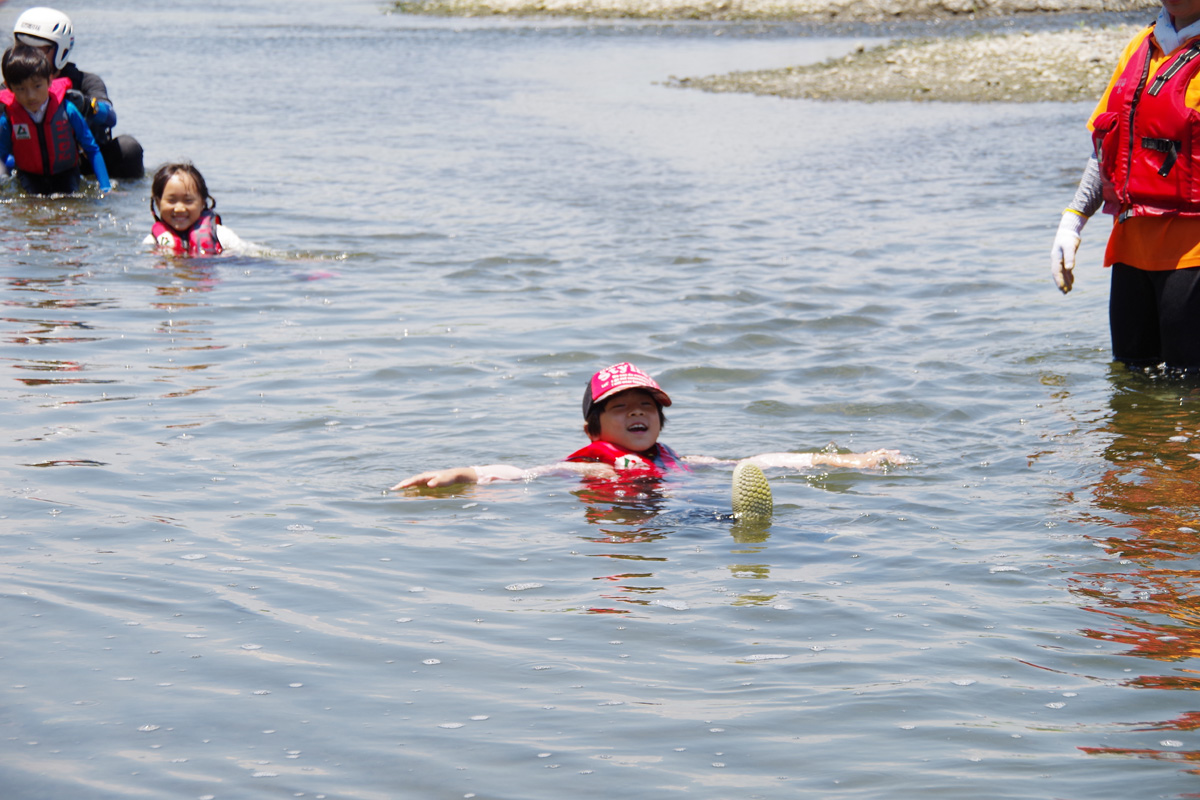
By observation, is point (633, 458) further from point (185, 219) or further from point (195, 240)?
point (185, 219)

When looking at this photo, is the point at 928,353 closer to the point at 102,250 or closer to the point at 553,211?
the point at 553,211

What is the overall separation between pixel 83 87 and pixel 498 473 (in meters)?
11.0

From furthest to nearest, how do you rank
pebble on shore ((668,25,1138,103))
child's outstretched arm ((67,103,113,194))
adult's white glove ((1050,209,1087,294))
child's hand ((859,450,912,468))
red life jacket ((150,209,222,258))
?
1. pebble on shore ((668,25,1138,103))
2. child's outstretched arm ((67,103,113,194))
3. red life jacket ((150,209,222,258))
4. adult's white glove ((1050,209,1087,294))
5. child's hand ((859,450,912,468))

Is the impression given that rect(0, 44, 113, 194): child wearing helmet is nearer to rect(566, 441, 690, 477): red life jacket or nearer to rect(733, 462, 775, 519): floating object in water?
rect(566, 441, 690, 477): red life jacket

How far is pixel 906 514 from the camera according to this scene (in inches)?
235

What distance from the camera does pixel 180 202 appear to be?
11.6m

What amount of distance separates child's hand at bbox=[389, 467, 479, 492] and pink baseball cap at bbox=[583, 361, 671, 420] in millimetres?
770

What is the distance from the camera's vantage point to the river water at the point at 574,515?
146 inches

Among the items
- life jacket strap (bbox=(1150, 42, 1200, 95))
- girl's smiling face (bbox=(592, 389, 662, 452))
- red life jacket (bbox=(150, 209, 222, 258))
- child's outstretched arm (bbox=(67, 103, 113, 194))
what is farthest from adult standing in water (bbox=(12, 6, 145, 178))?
life jacket strap (bbox=(1150, 42, 1200, 95))

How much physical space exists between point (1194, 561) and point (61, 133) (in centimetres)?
1281

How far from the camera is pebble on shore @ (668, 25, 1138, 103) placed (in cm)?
2578

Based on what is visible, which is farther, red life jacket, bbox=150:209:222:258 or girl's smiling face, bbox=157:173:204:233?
red life jacket, bbox=150:209:222:258

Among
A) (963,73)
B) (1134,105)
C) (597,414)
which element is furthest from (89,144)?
(963,73)

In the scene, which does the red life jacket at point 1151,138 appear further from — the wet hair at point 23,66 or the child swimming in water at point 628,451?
the wet hair at point 23,66
